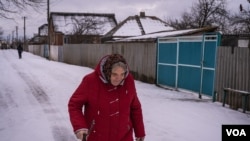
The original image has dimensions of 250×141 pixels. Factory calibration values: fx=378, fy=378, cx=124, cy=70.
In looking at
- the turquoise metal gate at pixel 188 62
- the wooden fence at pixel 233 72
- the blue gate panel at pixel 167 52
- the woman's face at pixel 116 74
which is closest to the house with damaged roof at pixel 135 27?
the blue gate panel at pixel 167 52

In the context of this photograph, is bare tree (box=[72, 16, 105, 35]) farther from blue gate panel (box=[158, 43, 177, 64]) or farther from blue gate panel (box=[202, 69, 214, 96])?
blue gate panel (box=[202, 69, 214, 96])

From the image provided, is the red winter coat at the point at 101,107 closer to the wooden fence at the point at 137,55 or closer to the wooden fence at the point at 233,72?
the wooden fence at the point at 233,72

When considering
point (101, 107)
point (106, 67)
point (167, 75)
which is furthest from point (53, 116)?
point (167, 75)

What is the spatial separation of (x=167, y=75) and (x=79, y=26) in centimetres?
4149

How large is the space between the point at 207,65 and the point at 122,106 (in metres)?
8.68

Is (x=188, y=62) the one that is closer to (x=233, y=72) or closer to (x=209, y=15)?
(x=233, y=72)

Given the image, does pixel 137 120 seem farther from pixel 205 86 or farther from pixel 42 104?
pixel 205 86

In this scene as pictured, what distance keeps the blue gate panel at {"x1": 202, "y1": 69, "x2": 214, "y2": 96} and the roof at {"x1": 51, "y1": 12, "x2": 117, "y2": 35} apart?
141ft

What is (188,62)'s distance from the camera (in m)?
13.2

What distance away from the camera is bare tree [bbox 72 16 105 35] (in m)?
52.3

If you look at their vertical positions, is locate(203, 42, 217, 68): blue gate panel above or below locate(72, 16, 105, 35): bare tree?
below

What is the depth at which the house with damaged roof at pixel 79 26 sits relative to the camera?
50.6m

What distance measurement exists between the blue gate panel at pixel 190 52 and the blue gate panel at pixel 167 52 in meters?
0.51

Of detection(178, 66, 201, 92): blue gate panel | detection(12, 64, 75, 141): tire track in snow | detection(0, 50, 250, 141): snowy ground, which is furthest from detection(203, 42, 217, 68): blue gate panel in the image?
detection(12, 64, 75, 141): tire track in snow
